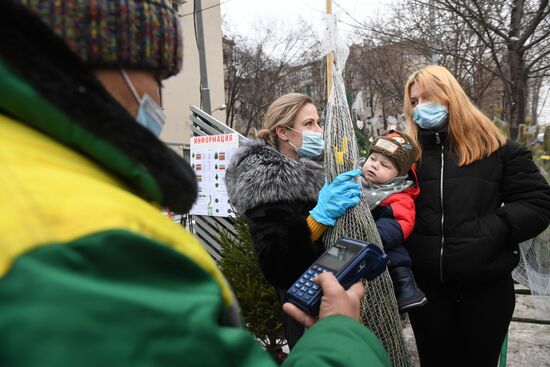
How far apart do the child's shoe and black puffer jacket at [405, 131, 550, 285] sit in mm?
155

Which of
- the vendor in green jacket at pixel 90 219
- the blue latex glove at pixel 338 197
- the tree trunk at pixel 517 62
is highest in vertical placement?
the tree trunk at pixel 517 62

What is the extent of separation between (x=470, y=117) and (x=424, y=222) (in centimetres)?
63

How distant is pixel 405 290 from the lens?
201cm

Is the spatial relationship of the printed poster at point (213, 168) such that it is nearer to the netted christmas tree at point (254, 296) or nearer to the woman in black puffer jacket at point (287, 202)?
the netted christmas tree at point (254, 296)

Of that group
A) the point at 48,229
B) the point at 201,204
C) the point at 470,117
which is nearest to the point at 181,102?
the point at 201,204

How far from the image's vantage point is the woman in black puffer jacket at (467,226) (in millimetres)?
2072

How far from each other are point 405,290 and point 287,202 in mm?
735

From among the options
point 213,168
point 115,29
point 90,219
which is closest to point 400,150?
point 115,29

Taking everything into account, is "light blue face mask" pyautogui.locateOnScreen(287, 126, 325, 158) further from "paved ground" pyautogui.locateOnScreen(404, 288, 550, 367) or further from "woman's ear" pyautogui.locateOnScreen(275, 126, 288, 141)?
"paved ground" pyautogui.locateOnScreen(404, 288, 550, 367)

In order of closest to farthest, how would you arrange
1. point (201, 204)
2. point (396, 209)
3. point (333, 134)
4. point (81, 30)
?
1. point (81, 30)
2. point (333, 134)
3. point (396, 209)
4. point (201, 204)

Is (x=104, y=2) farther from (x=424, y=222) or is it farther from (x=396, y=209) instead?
(x=424, y=222)

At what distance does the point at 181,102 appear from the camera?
843 inches

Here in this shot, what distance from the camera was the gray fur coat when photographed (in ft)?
6.89

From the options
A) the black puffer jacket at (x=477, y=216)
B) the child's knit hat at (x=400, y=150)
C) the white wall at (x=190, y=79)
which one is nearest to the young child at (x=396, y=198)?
the child's knit hat at (x=400, y=150)
